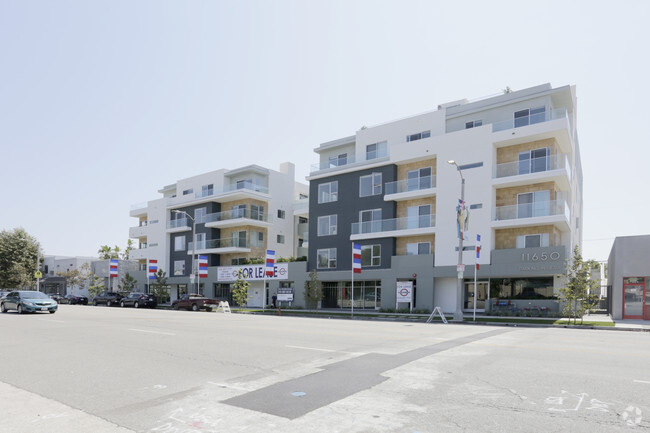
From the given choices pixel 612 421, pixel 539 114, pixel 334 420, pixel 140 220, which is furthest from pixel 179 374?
pixel 140 220

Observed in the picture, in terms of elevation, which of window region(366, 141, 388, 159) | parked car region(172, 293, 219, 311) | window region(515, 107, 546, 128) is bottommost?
parked car region(172, 293, 219, 311)

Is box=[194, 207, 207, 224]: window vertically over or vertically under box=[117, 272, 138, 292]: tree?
over

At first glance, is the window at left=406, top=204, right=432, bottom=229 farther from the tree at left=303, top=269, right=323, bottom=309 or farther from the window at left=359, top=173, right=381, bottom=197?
the tree at left=303, top=269, right=323, bottom=309

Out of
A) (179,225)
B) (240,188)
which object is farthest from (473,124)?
(179,225)

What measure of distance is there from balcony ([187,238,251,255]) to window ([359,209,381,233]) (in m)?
16.3

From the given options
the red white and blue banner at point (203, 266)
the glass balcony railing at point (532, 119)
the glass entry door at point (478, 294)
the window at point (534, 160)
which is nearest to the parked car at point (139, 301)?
the red white and blue banner at point (203, 266)

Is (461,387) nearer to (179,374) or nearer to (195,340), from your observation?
(179,374)

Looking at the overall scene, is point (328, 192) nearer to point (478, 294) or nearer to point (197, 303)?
point (197, 303)

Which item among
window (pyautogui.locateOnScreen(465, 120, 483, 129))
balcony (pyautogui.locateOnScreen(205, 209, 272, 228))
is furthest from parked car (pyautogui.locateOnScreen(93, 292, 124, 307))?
window (pyautogui.locateOnScreen(465, 120, 483, 129))

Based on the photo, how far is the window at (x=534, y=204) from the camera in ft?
102

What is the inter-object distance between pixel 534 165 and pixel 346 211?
645 inches

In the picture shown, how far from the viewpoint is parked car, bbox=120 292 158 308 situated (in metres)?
46.7

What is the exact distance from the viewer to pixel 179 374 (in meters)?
8.85

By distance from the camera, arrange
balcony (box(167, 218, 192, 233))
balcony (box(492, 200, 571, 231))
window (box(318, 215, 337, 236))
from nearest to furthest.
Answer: balcony (box(492, 200, 571, 231))
window (box(318, 215, 337, 236))
balcony (box(167, 218, 192, 233))
